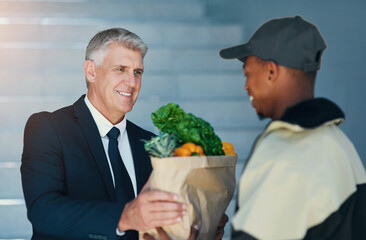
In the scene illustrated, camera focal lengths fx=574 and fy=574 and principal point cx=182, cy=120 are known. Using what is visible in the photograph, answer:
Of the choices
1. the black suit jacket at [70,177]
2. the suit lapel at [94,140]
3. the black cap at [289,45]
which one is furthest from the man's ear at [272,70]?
the suit lapel at [94,140]

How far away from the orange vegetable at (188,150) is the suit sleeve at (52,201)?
0.32 metres

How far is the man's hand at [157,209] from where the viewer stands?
5.39ft

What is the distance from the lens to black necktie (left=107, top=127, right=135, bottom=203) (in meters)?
2.11

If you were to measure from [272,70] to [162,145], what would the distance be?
1.33 feet

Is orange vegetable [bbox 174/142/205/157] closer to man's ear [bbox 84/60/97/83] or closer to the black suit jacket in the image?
the black suit jacket

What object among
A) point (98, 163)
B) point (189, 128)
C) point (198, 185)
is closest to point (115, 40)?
point (98, 163)

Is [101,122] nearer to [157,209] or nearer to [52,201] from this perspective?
[52,201]

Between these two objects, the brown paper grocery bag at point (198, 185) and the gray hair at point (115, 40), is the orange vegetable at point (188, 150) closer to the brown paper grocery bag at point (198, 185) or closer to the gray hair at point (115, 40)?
the brown paper grocery bag at point (198, 185)

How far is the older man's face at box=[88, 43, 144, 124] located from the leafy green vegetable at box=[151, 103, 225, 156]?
0.40 meters

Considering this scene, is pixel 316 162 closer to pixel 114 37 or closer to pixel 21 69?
pixel 114 37

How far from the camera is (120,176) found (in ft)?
6.98

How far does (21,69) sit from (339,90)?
2.25 meters

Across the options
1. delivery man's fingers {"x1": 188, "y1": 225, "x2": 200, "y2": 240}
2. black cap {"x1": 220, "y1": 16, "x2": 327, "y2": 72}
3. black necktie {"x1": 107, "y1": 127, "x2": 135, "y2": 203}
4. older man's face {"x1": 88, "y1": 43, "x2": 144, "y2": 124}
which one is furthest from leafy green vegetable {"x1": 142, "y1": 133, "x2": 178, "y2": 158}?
older man's face {"x1": 88, "y1": 43, "x2": 144, "y2": 124}

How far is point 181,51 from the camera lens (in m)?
4.29
